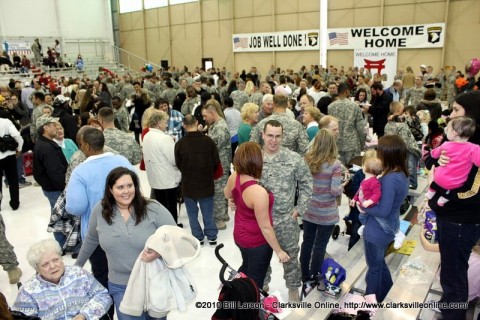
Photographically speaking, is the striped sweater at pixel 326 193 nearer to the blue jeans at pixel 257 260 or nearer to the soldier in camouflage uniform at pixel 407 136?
the blue jeans at pixel 257 260

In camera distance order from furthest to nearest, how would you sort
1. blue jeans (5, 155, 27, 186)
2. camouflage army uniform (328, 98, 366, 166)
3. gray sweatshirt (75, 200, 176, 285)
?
1. blue jeans (5, 155, 27, 186)
2. camouflage army uniform (328, 98, 366, 166)
3. gray sweatshirt (75, 200, 176, 285)

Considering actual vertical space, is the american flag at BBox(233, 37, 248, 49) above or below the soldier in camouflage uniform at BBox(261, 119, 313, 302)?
above

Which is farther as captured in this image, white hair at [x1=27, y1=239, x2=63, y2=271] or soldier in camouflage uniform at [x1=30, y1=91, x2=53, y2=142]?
soldier in camouflage uniform at [x1=30, y1=91, x2=53, y2=142]

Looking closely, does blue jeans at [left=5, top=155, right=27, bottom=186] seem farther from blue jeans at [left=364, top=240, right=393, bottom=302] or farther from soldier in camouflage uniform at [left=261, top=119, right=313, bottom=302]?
blue jeans at [left=364, top=240, right=393, bottom=302]

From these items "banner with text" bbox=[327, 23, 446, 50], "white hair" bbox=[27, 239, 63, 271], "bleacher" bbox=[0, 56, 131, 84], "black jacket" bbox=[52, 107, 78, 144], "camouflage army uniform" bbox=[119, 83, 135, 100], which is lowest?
"white hair" bbox=[27, 239, 63, 271]

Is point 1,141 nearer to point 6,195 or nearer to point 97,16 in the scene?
point 6,195

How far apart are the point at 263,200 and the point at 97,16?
24.2m

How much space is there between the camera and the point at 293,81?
10.6 metres

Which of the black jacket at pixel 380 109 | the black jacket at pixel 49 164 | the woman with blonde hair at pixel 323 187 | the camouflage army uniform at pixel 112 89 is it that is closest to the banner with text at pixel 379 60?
the black jacket at pixel 380 109

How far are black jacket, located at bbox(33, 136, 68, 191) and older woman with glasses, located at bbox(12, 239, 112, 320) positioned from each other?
87.0 inches

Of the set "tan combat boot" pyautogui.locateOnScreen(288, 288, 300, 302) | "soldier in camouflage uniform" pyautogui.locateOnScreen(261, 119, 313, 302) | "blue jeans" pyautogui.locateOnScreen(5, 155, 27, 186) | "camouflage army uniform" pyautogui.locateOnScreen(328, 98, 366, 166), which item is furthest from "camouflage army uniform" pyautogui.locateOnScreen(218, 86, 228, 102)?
"tan combat boot" pyautogui.locateOnScreen(288, 288, 300, 302)

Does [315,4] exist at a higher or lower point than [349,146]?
higher

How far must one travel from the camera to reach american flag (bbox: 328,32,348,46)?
15688 mm

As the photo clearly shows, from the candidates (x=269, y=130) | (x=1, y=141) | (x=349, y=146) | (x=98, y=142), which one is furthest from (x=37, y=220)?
(x=349, y=146)
